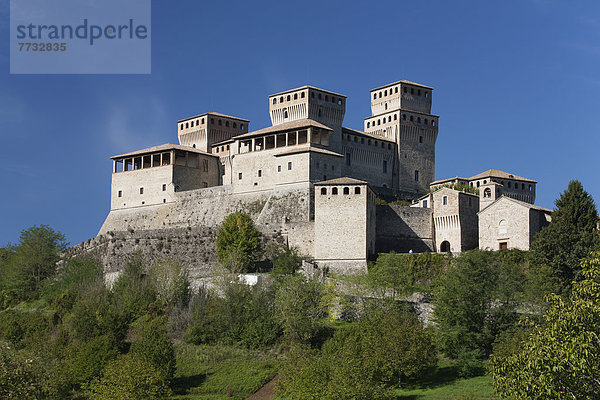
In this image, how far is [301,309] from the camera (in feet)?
157

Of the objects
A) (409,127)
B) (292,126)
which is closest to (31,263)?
(292,126)

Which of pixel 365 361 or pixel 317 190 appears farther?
pixel 317 190

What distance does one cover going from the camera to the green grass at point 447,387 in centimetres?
3803

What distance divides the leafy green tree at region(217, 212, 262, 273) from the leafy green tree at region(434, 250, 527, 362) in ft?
51.7

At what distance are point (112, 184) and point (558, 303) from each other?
5943cm

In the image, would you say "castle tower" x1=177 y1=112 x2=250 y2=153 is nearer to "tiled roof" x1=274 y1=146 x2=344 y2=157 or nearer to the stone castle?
the stone castle

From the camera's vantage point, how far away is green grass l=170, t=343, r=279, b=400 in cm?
4338

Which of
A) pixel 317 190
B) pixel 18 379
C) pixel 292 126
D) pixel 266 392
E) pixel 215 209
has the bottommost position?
pixel 266 392

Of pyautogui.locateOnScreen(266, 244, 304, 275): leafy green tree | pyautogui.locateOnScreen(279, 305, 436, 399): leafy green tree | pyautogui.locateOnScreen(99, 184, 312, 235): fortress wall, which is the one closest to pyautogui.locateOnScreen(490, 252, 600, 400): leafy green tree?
pyautogui.locateOnScreen(279, 305, 436, 399): leafy green tree

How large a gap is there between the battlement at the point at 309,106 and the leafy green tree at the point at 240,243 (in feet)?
49.3

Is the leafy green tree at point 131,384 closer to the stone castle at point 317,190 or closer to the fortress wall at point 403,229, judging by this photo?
the stone castle at point 317,190

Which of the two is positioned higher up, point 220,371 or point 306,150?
point 306,150

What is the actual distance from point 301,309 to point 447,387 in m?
10.9

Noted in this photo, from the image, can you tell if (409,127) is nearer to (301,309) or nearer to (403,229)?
(403,229)
